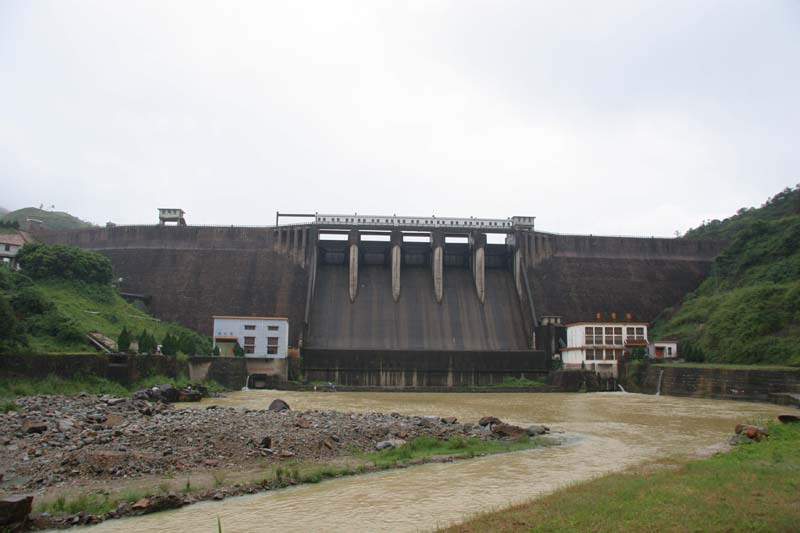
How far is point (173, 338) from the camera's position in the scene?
109ft

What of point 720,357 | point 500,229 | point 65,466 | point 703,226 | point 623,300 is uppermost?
point 703,226

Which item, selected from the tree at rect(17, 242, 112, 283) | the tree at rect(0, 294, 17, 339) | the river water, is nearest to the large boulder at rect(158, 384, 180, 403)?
the river water

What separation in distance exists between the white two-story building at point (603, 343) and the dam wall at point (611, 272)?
6.34m

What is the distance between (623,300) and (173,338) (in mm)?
33629

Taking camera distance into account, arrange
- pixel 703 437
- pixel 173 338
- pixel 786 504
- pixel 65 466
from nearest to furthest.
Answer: pixel 786 504 → pixel 65 466 → pixel 703 437 → pixel 173 338

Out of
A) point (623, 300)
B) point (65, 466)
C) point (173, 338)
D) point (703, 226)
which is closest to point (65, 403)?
point (65, 466)

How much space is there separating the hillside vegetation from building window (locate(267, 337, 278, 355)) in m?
3.72

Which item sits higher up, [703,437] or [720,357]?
[720,357]

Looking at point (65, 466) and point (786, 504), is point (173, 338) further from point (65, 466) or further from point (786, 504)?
point (786, 504)

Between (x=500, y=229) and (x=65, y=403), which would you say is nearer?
(x=65, y=403)

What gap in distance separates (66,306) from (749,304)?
38.0m

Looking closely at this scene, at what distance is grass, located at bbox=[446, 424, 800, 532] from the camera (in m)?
7.12

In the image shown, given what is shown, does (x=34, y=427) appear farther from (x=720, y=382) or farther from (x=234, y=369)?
(x=720, y=382)

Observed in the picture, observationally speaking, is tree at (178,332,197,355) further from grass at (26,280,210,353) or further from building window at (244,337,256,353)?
building window at (244,337,256,353)
